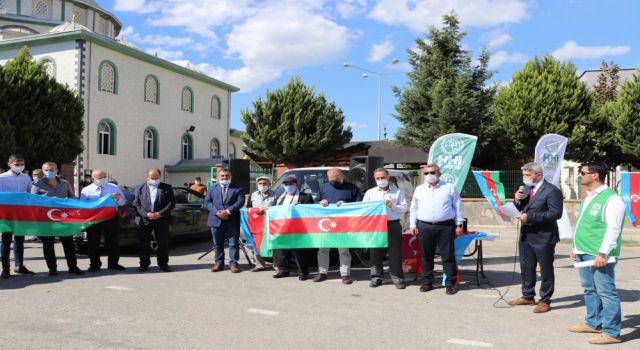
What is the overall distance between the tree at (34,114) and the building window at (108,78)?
7.02 meters

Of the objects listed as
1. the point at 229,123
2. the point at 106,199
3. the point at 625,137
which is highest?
the point at 229,123

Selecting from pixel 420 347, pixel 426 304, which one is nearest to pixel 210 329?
pixel 420 347

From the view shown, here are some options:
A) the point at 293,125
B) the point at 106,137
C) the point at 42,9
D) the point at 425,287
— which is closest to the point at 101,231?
the point at 425,287

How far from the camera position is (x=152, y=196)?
31.2 ft

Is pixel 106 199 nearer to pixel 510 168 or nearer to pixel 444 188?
pixel 444 188

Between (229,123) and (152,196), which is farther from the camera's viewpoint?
(229,123)

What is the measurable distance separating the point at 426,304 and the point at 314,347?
2.38 m

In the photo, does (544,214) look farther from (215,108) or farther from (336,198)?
(215,108)

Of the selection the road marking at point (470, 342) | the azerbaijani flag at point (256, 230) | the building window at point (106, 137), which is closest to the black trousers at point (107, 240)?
the azerbaijani flag at point (256, 230)

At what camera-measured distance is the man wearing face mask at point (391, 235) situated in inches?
319

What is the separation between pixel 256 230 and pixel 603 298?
584 cm

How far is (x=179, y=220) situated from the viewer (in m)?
12.7

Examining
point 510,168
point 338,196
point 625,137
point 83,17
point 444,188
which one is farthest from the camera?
point 83,17

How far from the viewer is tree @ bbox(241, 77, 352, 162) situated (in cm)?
3181
